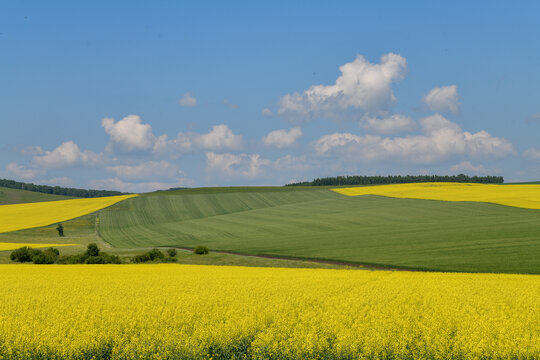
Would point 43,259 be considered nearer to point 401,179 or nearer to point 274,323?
point 274,323

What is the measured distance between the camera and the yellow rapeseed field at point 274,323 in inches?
484

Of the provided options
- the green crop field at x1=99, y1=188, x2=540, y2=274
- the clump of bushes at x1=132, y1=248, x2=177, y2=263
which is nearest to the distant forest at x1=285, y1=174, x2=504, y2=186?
the green crop field at x1=99, y1=188, x2=540, y2=274

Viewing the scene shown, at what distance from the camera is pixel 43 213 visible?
9256 cm

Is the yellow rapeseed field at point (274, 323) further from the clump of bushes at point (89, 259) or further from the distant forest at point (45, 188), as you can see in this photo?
the distant forest at point (45, 188)

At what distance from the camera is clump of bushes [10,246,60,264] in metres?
40.9

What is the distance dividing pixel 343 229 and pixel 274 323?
47.2 m

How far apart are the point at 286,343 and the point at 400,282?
495 inches

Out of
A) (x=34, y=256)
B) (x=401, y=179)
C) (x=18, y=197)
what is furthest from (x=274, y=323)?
(x=401, y=179)

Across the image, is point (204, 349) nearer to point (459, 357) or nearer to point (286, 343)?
point (286, 343)

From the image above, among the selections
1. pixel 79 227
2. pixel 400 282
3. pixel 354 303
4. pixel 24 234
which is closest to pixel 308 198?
pixel 79 227

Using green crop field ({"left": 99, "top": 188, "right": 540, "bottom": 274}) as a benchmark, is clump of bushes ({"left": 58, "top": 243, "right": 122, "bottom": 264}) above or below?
below

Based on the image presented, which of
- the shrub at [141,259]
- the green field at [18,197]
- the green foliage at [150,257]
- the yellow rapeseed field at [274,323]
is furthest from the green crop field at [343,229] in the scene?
the green field at [18,197]

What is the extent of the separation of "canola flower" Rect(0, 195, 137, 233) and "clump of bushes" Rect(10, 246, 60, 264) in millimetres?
34085

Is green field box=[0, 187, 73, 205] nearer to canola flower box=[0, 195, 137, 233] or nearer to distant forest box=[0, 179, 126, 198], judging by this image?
canola flower box=[0, 195, 137, 233]
